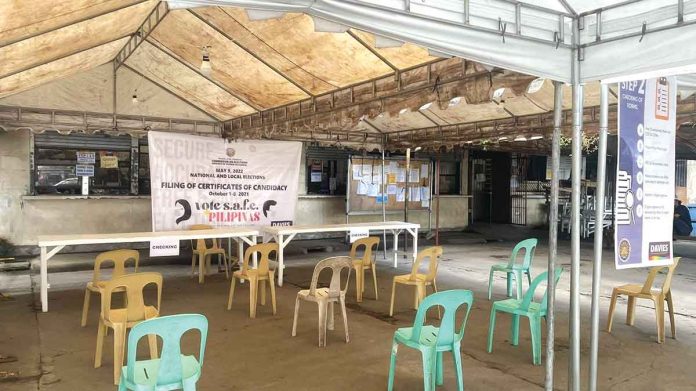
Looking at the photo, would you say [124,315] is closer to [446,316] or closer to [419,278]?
[446,316]

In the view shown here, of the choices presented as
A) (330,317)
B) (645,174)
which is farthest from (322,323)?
(645,174)

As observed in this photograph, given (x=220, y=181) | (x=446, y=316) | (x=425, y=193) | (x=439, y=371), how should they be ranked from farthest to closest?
1. (x=425, y=193)
2. (x=220, y=181)
3. (x=439, y=371)
4. (x=446, y=316)

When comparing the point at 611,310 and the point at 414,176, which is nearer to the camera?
the point at 611,310

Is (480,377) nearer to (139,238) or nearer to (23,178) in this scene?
(139,238)

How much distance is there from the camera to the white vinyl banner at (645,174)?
2789 mm

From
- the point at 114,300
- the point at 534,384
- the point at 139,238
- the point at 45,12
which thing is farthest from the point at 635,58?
the point at 114,300

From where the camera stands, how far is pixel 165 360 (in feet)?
9.14

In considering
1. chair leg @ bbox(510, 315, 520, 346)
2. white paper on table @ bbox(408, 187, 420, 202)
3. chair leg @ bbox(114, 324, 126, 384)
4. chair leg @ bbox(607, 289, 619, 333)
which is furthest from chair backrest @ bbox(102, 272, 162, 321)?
white paper on table @ bbox(408, 187, 420, 202)

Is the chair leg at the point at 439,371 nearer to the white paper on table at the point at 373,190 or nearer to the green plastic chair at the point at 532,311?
the green plastic chair at the point at 532,311

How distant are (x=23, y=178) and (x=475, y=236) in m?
10.9

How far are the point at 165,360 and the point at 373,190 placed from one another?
363 inches

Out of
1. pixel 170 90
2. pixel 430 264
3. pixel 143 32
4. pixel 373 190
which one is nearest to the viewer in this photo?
pixel 430 264

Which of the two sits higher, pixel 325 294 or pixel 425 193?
pixel 425 193

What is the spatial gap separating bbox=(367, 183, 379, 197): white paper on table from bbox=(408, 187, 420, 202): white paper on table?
901 millimetres
